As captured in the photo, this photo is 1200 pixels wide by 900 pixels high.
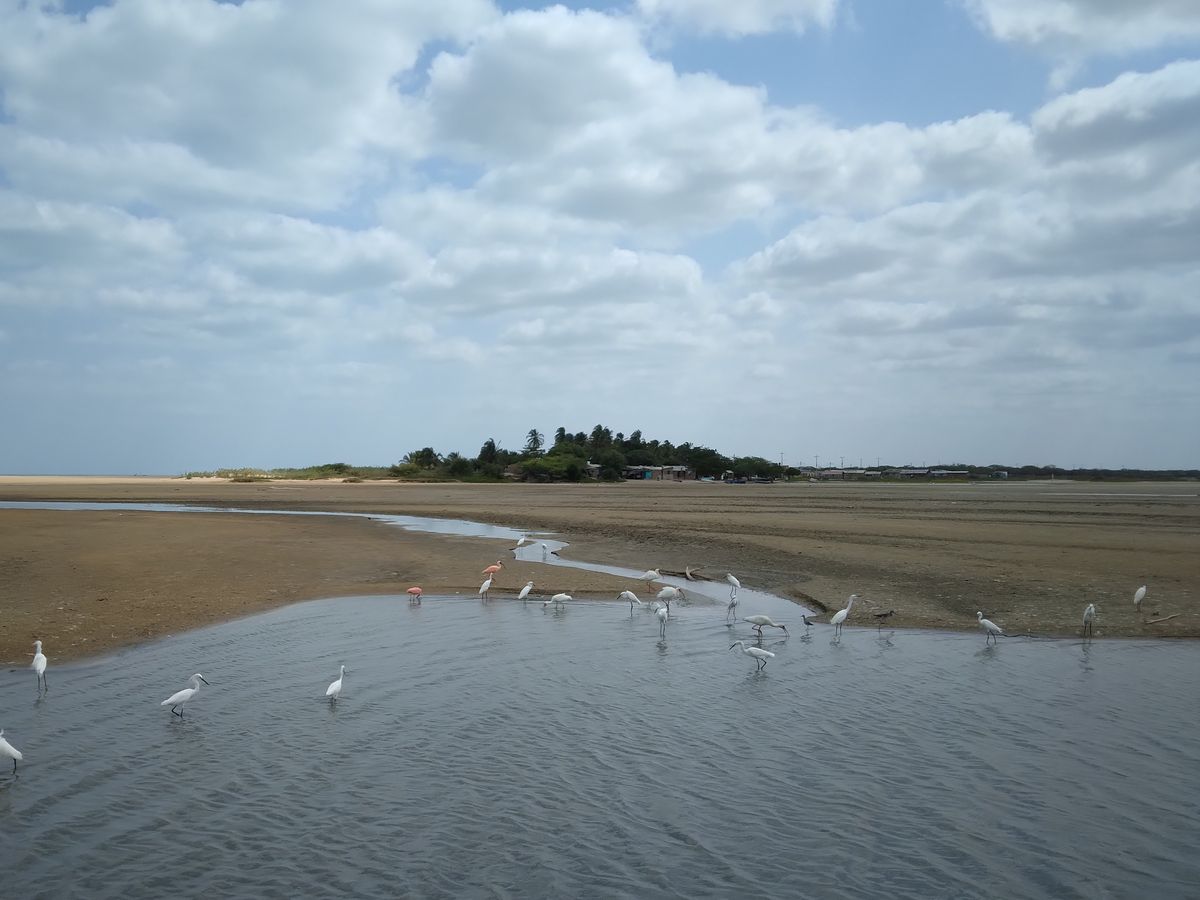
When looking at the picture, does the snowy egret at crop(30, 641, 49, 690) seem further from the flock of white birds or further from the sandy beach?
the sandy beach

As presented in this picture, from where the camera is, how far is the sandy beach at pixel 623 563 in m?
15.4

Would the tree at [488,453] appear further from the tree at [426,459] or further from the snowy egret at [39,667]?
the snowy egret at [39,667]

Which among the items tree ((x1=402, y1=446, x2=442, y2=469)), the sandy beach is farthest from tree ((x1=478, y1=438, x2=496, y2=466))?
the sandy beach

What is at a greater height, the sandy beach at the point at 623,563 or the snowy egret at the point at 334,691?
the sandy beach at the point at 623,563

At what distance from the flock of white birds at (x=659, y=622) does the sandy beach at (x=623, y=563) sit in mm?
383

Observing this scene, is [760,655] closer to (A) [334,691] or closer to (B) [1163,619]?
(A) [334,691]

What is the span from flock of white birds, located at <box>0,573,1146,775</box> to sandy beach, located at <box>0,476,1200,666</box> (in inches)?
15.1

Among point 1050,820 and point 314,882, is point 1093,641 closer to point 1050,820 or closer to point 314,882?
point 1050,820

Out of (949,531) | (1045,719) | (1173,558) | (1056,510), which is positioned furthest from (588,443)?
(1045,719)

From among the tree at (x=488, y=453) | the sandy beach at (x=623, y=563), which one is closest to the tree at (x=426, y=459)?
the tree at (x=488, y=453)

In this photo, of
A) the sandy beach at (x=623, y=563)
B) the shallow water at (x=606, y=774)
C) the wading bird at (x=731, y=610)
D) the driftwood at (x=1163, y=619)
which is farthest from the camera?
the wading bird at (x=731, y=610)

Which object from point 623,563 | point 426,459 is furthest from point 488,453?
point 623,563

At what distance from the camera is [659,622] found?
16.1 m

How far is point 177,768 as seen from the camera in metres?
8.37
